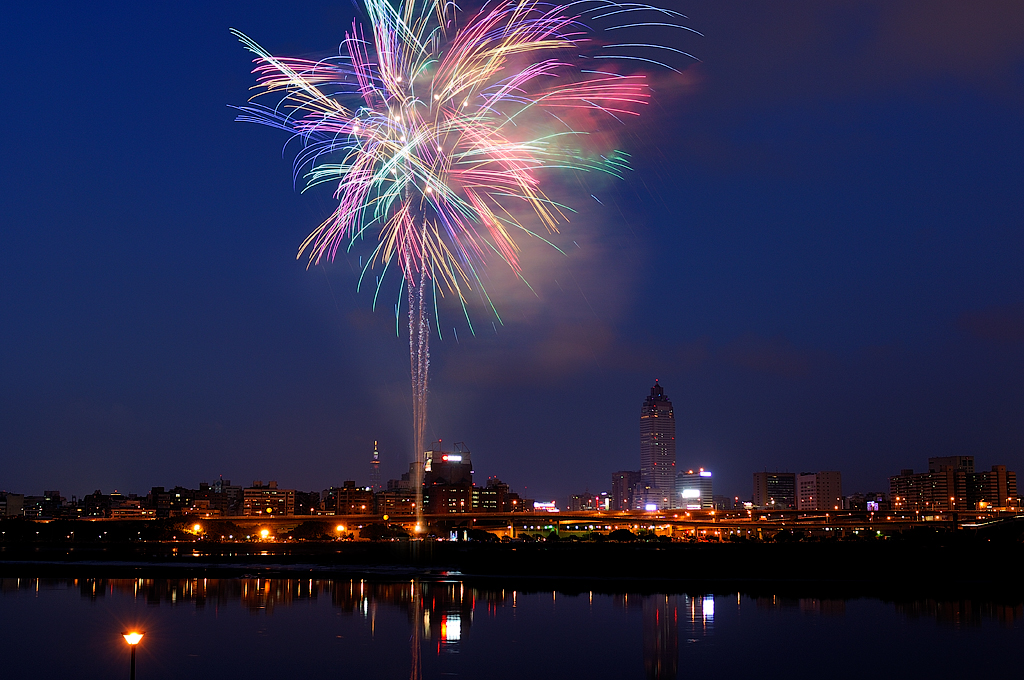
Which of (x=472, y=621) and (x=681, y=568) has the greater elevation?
(x=472, y=621)

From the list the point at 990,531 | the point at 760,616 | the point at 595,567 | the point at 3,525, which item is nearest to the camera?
the point at 760,616

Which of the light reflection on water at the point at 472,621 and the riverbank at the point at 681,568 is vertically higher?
the light reflection on water at the point at 472,621

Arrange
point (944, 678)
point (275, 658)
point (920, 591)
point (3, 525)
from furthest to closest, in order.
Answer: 1. point (3, 525)
2. point (920, 591)
3. point (275, 658)
4. point (944, 678)

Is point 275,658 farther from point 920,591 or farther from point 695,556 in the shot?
point 695,556

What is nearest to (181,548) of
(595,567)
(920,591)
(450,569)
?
(450,569)

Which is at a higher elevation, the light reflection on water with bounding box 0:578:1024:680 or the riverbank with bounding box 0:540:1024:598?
the light reflection on water with bounding box 0:578:1024:680

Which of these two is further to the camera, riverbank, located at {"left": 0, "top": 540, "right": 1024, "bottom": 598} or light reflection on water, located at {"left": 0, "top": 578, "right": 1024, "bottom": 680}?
riverbank, located at {"left": 0, "top": 540, "right": 1024, "bottom": 598}

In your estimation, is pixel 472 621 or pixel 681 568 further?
pixel 681 568

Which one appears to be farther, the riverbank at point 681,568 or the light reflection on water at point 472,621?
the riverbank at point 681,568
